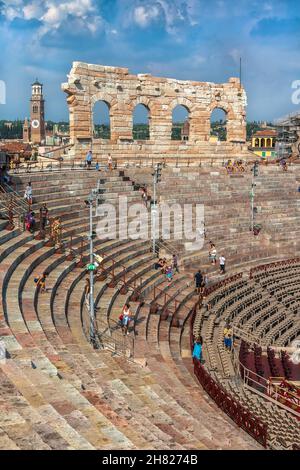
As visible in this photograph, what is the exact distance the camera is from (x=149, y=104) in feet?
97.0

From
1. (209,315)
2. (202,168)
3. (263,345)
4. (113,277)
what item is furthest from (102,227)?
(202,168)

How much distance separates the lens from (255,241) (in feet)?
80.4

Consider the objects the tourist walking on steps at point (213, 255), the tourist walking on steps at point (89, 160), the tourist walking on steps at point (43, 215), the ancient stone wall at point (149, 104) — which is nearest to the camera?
the tourist walking on steps at point (43, 215)

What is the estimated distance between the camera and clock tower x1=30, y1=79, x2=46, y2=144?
13775 centimetres

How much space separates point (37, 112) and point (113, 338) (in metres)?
139

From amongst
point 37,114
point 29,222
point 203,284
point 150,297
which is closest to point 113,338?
point 150,297

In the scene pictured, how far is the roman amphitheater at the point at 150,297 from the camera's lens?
320 inches

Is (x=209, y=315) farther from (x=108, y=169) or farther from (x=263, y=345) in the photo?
(x=108, y=169)

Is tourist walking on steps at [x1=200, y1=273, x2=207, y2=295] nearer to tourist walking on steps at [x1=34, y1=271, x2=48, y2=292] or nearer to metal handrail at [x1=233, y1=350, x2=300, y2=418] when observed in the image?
metal handrail at [x1=233, y1=350, x2=300, y2=418]

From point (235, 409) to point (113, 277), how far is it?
7.16 metres

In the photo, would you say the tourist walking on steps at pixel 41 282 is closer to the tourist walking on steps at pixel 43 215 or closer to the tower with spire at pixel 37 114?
the tourist walking on steps at pixel 43 215

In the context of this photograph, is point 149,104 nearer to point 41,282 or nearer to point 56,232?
point 56,232

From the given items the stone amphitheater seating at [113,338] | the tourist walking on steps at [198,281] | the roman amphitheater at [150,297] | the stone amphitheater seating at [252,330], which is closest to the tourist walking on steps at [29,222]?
the roman amphitheater at [150,297]

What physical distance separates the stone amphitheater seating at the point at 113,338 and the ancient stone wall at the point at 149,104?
151 inches
